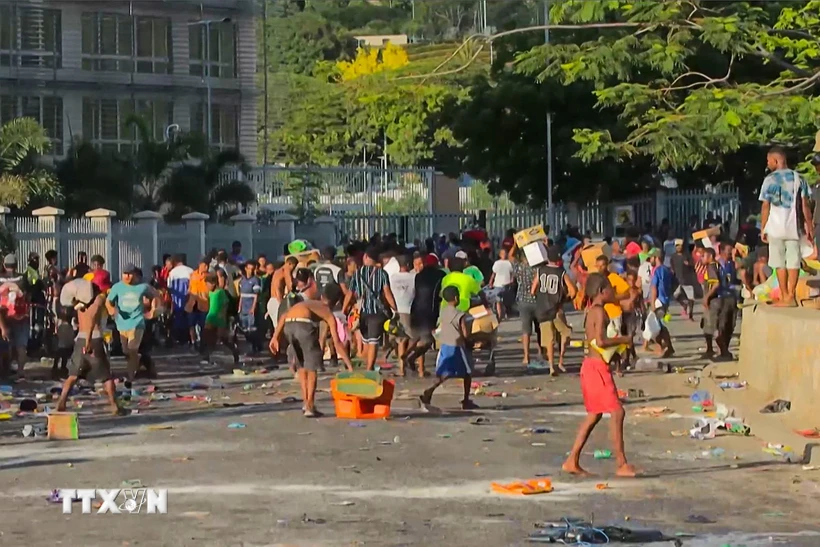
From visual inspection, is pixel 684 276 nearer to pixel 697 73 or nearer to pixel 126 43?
pixel 697 73

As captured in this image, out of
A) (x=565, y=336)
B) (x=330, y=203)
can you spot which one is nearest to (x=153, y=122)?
(x=330, y=203)

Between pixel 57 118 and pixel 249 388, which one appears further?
pixel 57 118

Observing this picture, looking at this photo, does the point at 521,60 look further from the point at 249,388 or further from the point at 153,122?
the point at 153,122

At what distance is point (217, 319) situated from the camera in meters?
23.6

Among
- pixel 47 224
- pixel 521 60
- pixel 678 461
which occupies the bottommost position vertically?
pixel 678 461

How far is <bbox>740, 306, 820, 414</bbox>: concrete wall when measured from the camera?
1446 cm

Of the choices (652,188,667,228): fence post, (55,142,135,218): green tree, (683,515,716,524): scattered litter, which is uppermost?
(55,142,135,218): green tree

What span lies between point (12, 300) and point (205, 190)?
60.6 ft

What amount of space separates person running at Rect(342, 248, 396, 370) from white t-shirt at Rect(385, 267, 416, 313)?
0.07m

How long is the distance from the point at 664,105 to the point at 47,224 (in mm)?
11972

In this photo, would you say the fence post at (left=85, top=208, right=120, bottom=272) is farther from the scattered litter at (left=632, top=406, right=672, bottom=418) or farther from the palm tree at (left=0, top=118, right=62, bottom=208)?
the scattered litter at (left=632, top=406, right=672, bottom=418)

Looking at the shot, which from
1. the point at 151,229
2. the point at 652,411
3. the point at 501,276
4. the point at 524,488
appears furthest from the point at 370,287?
the point at 151,229

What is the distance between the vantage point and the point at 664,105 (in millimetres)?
23688

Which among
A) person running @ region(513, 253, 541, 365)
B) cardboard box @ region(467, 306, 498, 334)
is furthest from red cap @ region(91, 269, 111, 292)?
person running @ region(513, 253, 541, 365)
